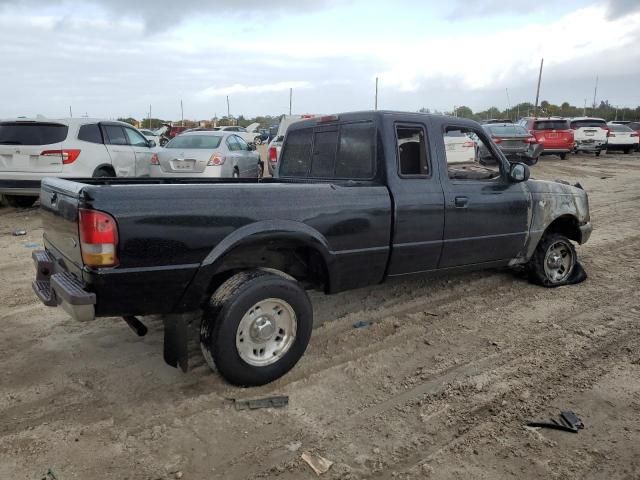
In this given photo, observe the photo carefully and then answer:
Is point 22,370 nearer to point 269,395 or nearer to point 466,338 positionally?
point 269,395

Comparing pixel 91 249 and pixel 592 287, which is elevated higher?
pixel 91 249

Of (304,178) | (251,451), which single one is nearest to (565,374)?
(251,451)

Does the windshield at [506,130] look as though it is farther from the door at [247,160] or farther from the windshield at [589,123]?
the door at [247,160]

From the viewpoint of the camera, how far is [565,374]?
3.56 meters

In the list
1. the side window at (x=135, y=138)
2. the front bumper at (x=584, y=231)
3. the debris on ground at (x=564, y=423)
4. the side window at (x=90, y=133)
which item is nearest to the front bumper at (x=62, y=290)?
the debris on ground at (x=564, y=423)

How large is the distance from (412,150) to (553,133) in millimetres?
18224

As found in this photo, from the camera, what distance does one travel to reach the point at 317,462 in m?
2.64

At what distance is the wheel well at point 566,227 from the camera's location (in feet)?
18.3

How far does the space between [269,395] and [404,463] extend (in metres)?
1.03

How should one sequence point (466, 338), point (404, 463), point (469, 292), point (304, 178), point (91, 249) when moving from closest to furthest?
1. point (404, 463)
2. point (91, 249)
3. point (466, 338)
4. point (304, 178)
5. point (469, 292)

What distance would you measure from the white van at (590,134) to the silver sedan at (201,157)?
58.0 ft

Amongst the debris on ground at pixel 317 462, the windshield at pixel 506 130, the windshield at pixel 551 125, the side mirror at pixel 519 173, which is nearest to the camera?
the debris on ground at pixel 317 462

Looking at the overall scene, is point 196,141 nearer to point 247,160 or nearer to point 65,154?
point 247,160

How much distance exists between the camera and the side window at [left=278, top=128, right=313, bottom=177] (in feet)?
15.7
